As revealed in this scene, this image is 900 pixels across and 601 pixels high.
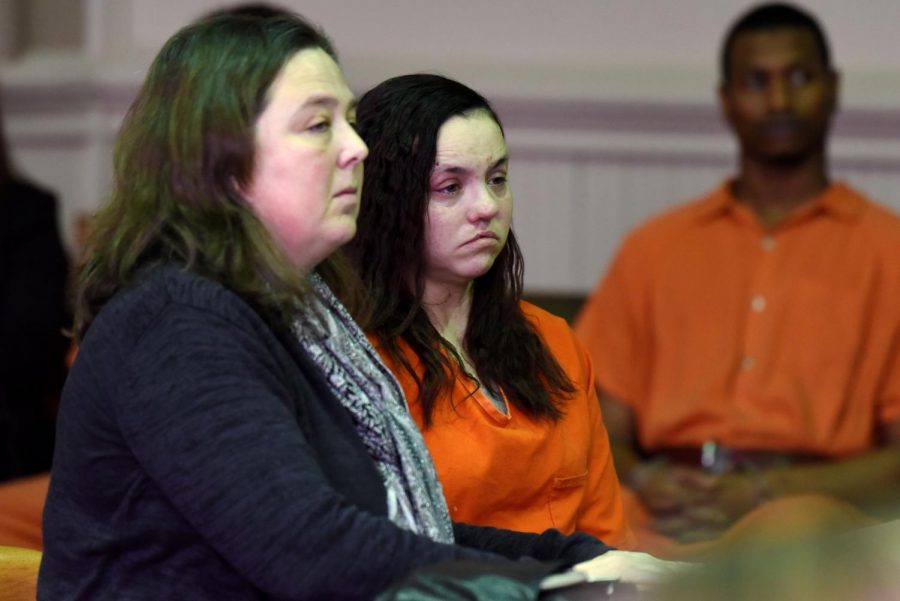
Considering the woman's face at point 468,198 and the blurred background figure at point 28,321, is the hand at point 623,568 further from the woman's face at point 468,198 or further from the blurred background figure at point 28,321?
the blurred background figure at point 28,321

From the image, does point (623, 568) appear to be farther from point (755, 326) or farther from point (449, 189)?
point (755, 326)

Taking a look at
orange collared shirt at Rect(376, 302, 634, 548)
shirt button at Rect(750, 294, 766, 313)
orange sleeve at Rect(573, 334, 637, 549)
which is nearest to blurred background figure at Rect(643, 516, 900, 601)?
orange collared shirt at Rect(376, 302, 634, 548)

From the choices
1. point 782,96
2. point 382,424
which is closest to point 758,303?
point 782,96

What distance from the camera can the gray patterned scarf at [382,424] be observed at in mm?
1375

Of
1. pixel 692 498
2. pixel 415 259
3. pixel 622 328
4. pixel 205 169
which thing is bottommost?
pixel 692 498

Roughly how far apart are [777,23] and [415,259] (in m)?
1.95

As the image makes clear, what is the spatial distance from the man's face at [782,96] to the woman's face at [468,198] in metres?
1.81

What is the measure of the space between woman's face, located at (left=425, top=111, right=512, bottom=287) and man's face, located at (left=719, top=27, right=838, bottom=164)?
1813 mm

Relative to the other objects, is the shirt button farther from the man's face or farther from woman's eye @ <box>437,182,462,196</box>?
woman's eye @ <box>437,182,462,196</box>

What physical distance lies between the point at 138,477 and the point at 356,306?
31cm

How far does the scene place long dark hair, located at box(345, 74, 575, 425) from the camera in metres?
1.61

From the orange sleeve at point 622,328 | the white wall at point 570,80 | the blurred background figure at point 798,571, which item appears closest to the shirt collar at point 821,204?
the orange sleeve at point 622,328

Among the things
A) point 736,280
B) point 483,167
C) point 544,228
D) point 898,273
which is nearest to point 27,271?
point 544,228

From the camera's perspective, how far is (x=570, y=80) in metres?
3.87
